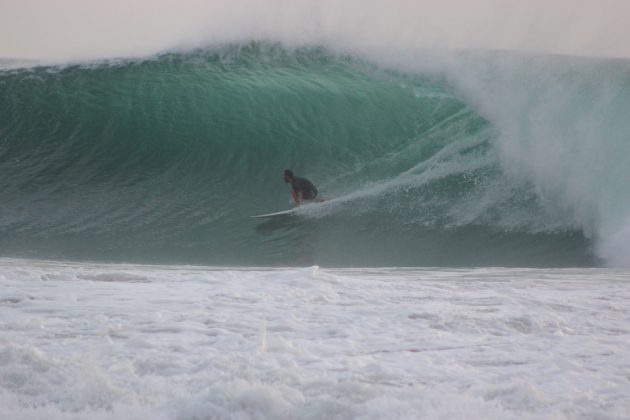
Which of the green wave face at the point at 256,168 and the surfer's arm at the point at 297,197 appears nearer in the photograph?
the green wave face at the point at 256,168

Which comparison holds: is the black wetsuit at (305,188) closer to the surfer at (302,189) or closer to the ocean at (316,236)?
the surfer at (302,189)

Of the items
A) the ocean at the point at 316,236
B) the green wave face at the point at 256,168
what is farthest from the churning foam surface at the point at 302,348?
the green wave face at the point at 256,168

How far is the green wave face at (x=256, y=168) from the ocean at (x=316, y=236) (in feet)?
0.14

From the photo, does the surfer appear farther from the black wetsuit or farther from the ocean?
→ the ocean

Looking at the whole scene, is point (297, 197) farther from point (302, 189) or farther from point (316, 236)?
point (316, 236)

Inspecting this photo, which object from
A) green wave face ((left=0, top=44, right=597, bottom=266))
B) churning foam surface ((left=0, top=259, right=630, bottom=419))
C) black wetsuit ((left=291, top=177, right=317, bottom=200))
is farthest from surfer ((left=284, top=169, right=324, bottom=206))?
churning foam surface ((left=0, top=259, right=630, bottom=419))

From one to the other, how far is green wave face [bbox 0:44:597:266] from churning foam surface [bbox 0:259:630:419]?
3183mm

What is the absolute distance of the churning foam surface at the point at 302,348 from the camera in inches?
118

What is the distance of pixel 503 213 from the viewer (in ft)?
32.5

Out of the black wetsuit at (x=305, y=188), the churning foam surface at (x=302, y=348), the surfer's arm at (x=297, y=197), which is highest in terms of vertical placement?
the black wetsuit at (x=305, y=188)

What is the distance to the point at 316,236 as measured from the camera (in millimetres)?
9328

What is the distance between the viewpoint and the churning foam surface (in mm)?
2990

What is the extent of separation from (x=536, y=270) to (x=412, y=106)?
20.8 feet

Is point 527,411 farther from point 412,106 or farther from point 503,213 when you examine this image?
point 412,106
